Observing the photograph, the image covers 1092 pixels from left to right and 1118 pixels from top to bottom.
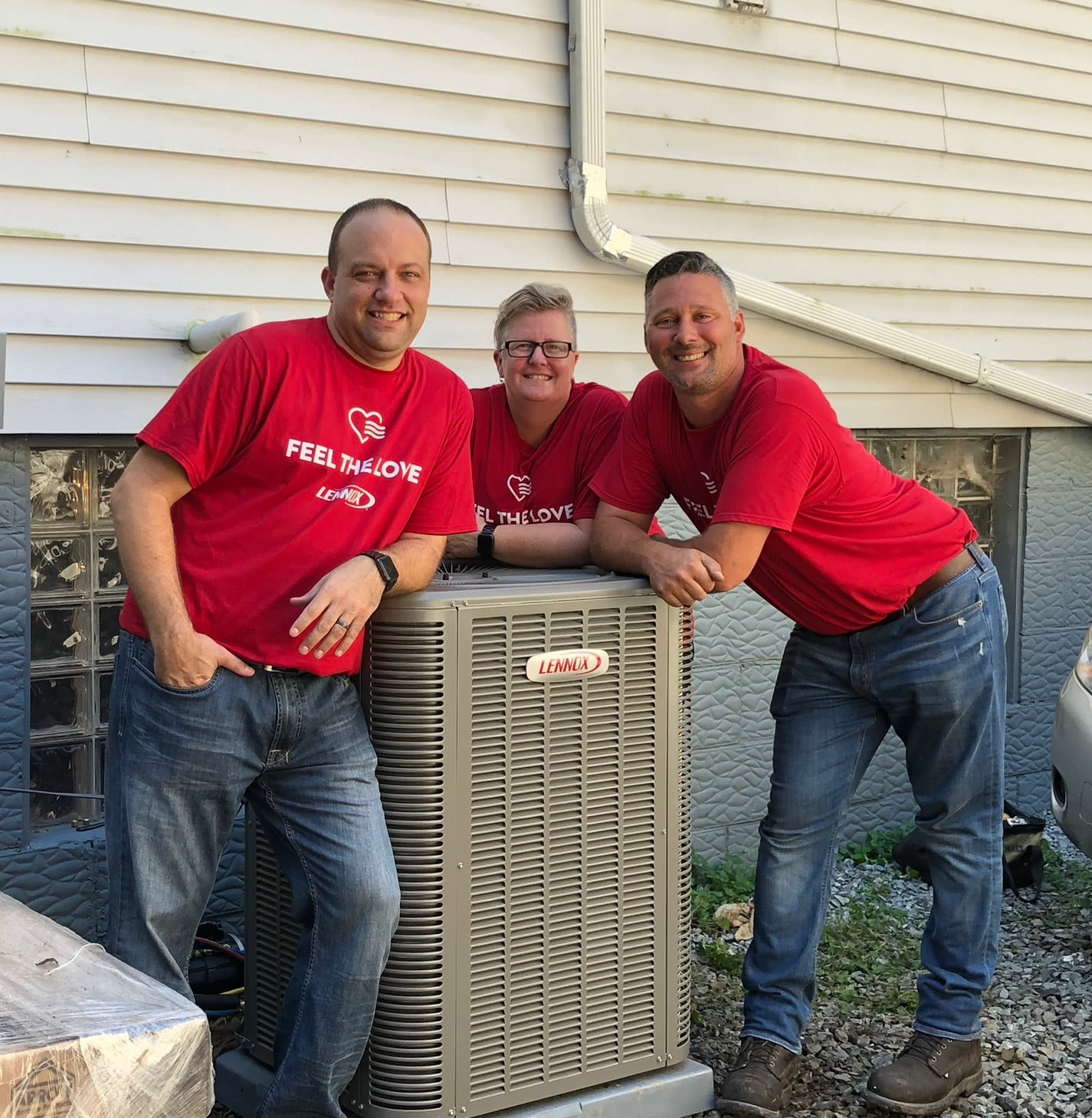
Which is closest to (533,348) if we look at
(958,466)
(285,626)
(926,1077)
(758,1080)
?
(285,626)

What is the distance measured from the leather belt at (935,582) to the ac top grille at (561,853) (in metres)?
0.72

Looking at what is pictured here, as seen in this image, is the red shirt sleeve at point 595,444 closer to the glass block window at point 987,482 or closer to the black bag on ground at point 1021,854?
the black bag on ground at point 1021,854

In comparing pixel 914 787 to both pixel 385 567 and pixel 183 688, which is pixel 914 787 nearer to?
pixel 385 567

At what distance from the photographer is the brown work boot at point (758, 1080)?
3.55m

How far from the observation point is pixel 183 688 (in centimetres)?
291

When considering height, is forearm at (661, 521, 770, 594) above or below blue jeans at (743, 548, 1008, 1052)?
above

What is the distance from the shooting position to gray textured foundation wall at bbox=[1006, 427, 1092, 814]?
6.67 metres

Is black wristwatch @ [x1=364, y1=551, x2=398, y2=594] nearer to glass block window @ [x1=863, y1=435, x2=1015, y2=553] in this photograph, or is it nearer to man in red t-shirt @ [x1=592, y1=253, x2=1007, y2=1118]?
man in red t-shirt @ [x1=592, y1=253, x2=1007, y2=1118]

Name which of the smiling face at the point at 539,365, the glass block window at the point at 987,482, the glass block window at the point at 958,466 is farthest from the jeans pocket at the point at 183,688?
the glass block window at the point at 987,482

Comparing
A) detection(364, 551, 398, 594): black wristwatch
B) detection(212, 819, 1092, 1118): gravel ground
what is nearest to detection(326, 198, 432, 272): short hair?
detection(364, 551, 398, 594): black wristwatch

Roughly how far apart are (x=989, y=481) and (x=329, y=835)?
15.4ft

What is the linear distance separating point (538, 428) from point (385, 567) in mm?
1009

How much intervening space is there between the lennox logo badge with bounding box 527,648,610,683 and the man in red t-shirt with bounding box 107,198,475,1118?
0.34 metres

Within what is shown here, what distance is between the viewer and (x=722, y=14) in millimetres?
5469
